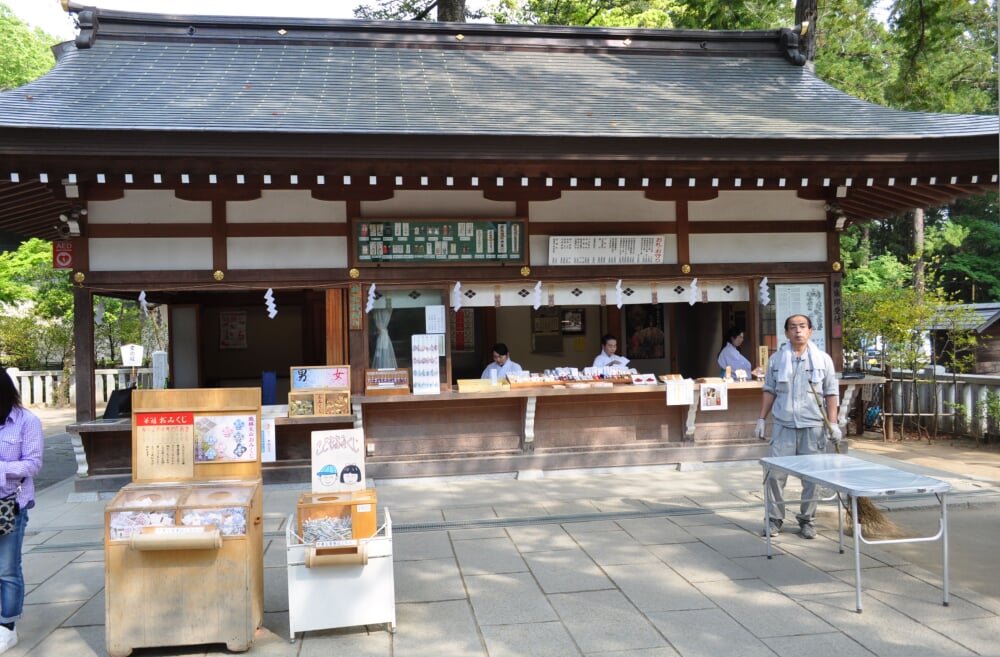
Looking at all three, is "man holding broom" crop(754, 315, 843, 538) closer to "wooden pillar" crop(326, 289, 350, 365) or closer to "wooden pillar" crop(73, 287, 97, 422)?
"wooden pillar" crop(326, 289, 350, 365)

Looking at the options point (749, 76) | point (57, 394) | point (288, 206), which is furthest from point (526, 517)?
point (57, 394)

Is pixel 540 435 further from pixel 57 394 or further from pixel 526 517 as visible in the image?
pixel 57 394

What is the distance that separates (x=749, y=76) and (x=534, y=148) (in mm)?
5271

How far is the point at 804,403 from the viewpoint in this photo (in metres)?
5.75

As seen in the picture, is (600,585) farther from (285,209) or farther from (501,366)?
(285,209)

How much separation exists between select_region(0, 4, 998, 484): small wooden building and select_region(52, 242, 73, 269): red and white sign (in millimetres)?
442

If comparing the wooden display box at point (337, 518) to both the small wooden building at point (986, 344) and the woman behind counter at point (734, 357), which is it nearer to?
the woman behind counter at point (734, 357)

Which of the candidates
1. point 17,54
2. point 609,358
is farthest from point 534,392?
point 17,54

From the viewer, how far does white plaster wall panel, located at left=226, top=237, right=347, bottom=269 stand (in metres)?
7.80

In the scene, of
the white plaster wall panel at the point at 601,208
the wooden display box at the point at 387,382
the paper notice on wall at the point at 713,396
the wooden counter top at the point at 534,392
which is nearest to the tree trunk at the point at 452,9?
the white plaster wall panel at the point at 601,208

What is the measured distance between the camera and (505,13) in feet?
80.4

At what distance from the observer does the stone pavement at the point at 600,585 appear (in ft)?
13.0

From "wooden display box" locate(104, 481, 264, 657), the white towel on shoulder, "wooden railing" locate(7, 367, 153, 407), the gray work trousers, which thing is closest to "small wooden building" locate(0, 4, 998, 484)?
the white towel on shoulder

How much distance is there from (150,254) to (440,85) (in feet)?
14.0
